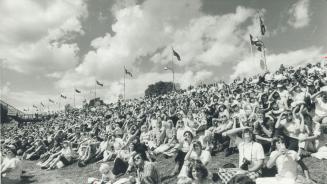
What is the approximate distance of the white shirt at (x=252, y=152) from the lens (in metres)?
5.85

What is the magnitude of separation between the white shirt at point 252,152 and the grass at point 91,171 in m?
1.21

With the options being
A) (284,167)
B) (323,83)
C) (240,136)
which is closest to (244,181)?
(284,167)

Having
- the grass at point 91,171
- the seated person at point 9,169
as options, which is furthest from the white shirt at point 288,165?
the seated person at point 9,169

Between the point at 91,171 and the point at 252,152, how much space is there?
656 cm

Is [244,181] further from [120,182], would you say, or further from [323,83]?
[323,83]

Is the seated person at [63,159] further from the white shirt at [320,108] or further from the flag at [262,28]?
the flag at [262,28]

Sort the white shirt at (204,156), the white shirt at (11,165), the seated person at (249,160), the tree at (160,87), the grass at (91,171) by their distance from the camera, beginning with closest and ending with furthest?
the seated person at (249,160) < the grass at (91,171) < the white shirt at (204,156) < the white shirt at (11,165) < the tree at (160,87)

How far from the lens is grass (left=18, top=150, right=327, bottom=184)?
6.13 m

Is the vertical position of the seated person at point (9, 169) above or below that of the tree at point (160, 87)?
below

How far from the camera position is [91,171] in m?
10.3

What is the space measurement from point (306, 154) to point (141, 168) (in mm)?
4128

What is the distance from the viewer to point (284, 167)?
5160mm

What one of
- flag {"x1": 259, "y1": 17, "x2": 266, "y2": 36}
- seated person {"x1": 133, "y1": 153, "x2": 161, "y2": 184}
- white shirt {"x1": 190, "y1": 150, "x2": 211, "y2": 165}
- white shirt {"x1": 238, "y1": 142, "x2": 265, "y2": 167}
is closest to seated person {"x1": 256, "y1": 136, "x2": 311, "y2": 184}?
white shirt {"x1": 238, "y1": 142, "x2": 265, "y2": 167}

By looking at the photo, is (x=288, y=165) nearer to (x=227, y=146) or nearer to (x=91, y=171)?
(x=227, y=146)
